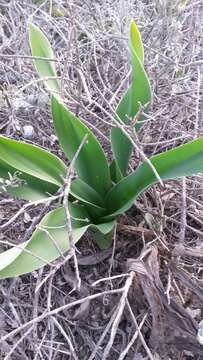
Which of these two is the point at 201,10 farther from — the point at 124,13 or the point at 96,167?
the point at 96,167

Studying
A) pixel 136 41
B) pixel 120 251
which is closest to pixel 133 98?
pixel 136 41

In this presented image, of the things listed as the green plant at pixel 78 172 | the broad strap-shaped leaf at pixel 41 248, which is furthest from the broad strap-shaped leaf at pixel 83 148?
the broad strap-shaped leaf at pixel 41 248

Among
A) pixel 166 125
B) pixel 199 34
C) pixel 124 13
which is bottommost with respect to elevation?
pixel 166 125

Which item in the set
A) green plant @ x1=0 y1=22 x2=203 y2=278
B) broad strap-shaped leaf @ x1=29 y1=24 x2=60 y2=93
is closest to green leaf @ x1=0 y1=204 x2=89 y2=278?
green plant @ x1=0 y1=22 x2=203 y2=278

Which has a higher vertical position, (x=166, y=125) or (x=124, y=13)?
(x=124, y=13)

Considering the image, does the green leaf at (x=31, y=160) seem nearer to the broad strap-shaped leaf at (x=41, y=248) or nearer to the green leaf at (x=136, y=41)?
the broad strap-shaped leaf at (x=41, y=248)

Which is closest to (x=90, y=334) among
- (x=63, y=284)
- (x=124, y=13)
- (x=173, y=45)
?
(x=63, y=284)
